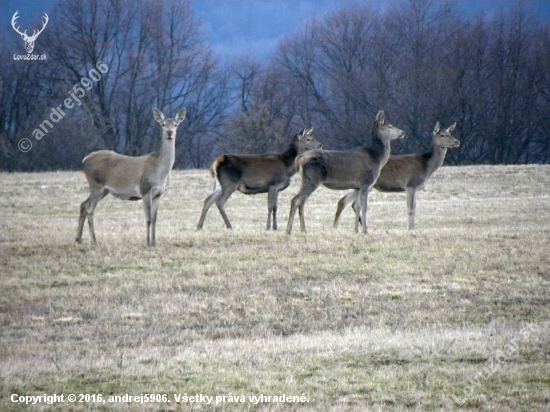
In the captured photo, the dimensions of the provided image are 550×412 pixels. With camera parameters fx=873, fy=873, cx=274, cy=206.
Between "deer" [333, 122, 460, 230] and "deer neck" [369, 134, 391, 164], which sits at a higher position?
"deer neck" [369, 134, 391, 164]

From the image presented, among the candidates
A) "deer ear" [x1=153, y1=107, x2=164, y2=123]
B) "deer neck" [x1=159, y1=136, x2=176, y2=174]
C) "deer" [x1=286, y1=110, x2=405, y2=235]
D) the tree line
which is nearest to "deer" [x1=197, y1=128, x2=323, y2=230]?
"deer" [x1=286, y1=110, x2=405, y2=235]

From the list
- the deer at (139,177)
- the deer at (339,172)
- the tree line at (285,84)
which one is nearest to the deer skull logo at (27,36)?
the tree line at (285,84)

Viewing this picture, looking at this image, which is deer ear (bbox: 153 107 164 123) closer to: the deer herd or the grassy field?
the deer herd

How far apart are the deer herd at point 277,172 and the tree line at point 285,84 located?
30.3m

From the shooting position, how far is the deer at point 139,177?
15062 millimetres

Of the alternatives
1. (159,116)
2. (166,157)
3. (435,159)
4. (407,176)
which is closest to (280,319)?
(166,157)

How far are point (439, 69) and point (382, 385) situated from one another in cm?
5198

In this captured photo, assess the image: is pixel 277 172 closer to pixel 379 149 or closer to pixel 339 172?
pixel 339 172

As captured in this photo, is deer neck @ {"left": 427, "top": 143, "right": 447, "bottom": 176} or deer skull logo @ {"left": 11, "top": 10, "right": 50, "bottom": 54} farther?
deer skull logo @ {"left": 11, "top": 10, "right": 50, "bottom": 54}

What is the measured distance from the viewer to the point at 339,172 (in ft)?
55.3

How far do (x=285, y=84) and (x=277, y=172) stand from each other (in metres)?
45.9

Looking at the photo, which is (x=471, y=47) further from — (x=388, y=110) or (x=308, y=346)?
(x=308, y=346)

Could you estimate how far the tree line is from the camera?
169 ft

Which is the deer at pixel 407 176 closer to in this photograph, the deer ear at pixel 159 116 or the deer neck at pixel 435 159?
the deer neck at pixel 435 159
